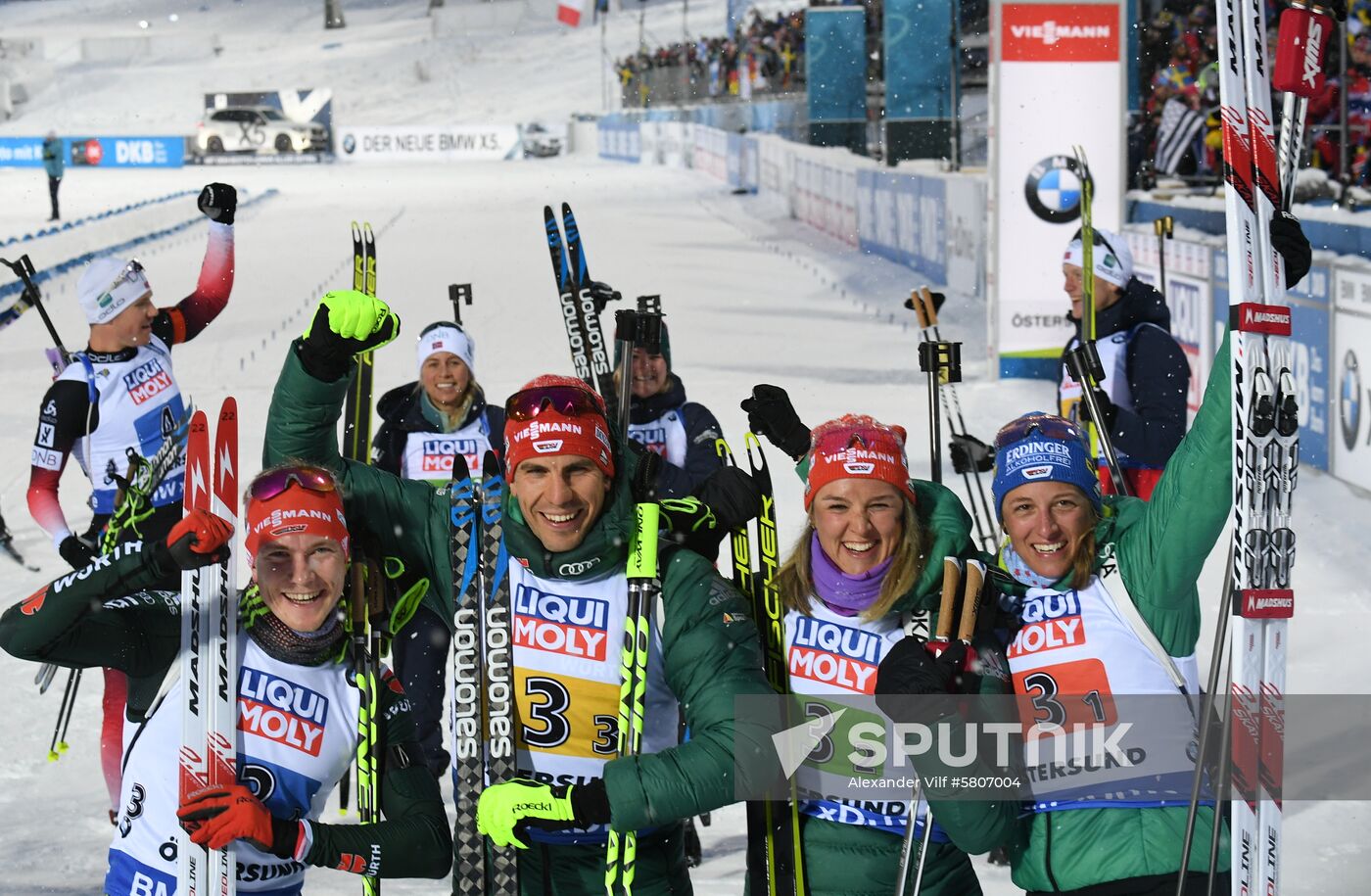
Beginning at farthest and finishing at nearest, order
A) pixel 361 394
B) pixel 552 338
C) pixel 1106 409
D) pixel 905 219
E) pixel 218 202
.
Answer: pixel 905 219 < pixel 552 338 < pixel 361 394 < pixel 218 202 < pixel 1106 409

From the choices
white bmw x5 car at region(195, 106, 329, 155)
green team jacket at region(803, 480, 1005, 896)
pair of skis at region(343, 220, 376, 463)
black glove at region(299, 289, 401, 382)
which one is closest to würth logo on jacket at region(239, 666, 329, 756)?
black glove at region(299, 289, 401, 382)

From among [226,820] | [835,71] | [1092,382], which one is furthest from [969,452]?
[835,71]

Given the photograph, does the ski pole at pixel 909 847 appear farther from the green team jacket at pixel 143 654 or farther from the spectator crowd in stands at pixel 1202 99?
the spectator crowd in stands at pixel 1202 99

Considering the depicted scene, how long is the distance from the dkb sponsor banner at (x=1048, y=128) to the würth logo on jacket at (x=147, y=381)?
927 centimetres

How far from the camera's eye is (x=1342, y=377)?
1015cm

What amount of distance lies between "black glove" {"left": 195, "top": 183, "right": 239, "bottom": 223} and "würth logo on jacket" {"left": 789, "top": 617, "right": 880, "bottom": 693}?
349cm

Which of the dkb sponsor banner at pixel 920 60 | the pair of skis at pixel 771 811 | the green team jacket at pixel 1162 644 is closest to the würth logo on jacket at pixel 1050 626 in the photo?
the green team jacket at pixel 1162 644

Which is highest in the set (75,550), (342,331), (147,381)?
(342,331)

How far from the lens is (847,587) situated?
3400 mm

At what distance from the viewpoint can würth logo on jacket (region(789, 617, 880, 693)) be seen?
3422 millimetres

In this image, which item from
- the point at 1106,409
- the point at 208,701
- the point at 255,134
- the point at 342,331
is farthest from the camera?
the point at 255,134

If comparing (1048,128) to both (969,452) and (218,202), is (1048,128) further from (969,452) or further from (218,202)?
(218,202)

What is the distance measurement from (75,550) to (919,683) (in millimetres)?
3691

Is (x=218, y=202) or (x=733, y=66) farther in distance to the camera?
(x=733, y=66)
